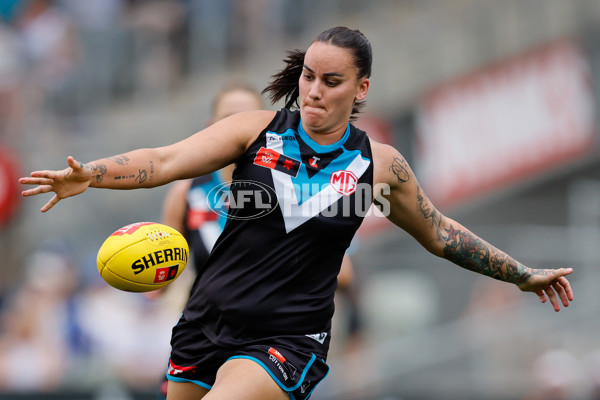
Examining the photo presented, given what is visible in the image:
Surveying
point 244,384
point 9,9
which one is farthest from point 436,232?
point 9,9

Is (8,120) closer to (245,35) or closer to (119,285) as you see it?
(245,35)

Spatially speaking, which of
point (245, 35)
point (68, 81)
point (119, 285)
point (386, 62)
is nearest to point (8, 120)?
point (68, 81)

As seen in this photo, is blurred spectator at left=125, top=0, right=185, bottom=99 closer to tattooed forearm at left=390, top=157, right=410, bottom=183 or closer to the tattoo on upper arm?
tattooed forearm at left=390, top=157, right=410, bottom=183

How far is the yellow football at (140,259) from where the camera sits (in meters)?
4.62

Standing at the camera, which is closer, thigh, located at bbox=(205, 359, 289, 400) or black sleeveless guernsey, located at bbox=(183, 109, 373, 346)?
thigh, located at bbox=(205, 359, 289, 400)

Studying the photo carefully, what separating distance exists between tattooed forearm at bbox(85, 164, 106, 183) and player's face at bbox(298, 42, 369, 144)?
106 centimetres

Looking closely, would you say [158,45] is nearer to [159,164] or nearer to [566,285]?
[566,285]

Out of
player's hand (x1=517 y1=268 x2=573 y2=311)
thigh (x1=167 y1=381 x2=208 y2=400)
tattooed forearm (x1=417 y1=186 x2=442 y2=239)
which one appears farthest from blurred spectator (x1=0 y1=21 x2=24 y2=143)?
player's hand (x1=517 y1=268 x2=573 y2=311)

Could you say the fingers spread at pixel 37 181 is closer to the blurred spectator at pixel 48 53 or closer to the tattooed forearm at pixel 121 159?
the tattooed forearm at pixel 121 159

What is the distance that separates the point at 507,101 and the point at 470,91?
0.70 metres

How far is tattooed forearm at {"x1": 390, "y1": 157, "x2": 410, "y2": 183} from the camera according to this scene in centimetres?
488

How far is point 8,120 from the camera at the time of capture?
39.9ft

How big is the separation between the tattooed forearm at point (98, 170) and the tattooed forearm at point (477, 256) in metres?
1.91

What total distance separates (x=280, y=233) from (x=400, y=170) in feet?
2.36
